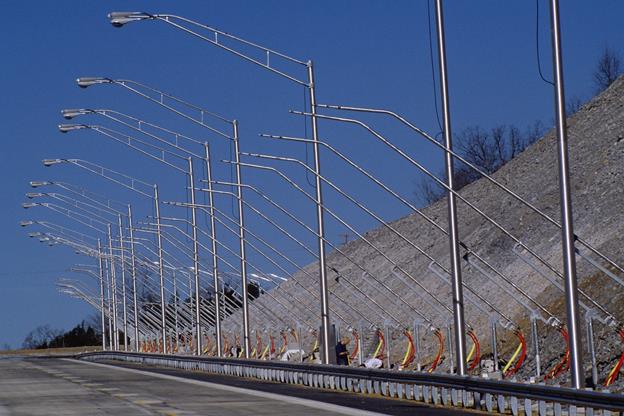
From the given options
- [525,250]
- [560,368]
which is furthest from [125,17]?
[525,250]

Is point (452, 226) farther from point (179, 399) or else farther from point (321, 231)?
point (321, 231)

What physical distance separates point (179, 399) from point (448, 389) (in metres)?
6.05

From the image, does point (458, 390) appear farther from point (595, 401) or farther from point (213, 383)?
point (213, 383)

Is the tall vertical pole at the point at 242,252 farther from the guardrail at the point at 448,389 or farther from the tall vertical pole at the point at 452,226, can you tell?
the tall vertical pole at the point at 452,226

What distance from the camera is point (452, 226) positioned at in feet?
98.1

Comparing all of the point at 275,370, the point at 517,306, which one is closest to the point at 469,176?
the point at 517,306

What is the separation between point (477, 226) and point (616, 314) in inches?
1337

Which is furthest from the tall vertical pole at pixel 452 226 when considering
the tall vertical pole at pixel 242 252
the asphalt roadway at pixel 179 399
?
the tall vertical pole at pixel 242 252

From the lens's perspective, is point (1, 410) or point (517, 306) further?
point (517, 306)

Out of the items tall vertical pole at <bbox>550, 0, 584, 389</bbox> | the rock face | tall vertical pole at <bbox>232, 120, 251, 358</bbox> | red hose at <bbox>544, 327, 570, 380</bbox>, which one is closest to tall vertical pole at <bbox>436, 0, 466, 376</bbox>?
tall vertical pole at <bbox>550, 0, 584, 389</bbox>

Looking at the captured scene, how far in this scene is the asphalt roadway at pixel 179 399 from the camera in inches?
1068

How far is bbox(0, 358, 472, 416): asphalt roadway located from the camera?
2712 centimetres

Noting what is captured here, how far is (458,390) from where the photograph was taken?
28.0 meters

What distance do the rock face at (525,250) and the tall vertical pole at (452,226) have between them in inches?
263
